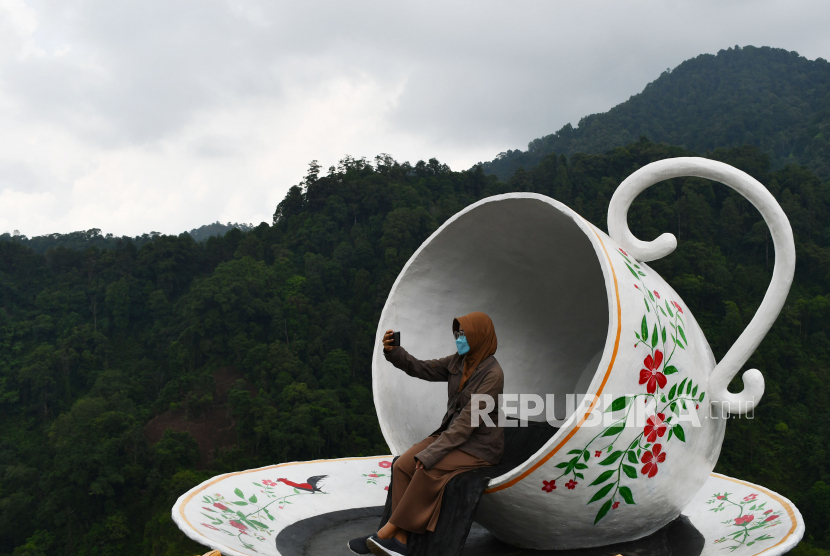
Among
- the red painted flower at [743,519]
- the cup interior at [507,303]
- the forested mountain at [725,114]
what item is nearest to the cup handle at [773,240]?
the cup interior at [507,303]

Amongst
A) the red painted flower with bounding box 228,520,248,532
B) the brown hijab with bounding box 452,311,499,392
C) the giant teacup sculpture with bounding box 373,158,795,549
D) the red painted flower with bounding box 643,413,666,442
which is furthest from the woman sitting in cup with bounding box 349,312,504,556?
the red painted flower with bounding box 643,413,666,442

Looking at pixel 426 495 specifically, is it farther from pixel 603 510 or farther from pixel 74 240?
pixel 74 240

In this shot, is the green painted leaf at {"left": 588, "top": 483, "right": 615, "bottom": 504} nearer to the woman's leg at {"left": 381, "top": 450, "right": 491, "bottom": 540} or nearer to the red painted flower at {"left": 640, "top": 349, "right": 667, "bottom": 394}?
the red painted flower at {"left": 640, "top": 349, "right": 667, "bottom": 394}

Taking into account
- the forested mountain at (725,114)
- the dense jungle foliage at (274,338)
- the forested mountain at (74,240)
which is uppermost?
the forested mountain at (725,114)

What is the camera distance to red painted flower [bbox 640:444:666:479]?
3.45 meters

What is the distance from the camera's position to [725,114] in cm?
6606

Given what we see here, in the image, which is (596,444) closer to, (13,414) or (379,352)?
(379,352)

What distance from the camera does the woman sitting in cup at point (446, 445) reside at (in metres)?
3.24

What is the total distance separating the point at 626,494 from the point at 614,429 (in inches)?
15.8

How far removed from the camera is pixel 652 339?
3434 mm

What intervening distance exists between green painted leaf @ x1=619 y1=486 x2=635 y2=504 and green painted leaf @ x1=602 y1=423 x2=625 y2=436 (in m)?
0.32

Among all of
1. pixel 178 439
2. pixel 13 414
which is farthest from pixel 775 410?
pixel 13 414

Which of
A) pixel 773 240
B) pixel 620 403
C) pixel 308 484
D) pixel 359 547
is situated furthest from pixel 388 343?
pixel 773 240

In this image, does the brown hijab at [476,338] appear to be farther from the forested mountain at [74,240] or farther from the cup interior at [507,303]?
the forested mountain at [74,240]
